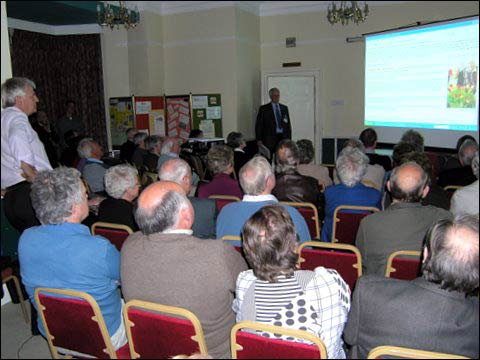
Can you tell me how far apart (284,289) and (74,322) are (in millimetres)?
871

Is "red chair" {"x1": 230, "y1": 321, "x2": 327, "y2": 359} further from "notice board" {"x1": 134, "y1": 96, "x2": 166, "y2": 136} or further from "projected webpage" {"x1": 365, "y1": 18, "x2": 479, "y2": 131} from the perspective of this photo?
"notice board" {"x1": 134, "y1": 96, "x2": 166, "y2": 136}

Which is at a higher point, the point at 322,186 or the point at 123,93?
the point at 123,93

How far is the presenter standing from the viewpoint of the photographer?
8078mm

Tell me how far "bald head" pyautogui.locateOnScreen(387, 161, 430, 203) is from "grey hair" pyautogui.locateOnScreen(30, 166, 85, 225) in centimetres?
166

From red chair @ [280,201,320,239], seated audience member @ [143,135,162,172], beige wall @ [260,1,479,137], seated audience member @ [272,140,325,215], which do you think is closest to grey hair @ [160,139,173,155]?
seated audience member @ [143,135,162,172]

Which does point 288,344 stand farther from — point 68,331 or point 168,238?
point 68,331

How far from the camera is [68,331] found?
6.11 feet

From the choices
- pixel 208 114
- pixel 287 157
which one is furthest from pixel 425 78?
pixel 208 114

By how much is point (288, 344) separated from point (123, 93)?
327 inches

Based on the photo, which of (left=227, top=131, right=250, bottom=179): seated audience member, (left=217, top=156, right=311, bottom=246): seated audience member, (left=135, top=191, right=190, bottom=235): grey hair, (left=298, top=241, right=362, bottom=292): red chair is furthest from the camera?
(left=227, top=131, right=250, bottom=179): seated audience member

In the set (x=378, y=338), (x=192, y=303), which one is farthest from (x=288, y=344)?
(x=192, y=303)

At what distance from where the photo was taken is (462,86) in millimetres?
5730

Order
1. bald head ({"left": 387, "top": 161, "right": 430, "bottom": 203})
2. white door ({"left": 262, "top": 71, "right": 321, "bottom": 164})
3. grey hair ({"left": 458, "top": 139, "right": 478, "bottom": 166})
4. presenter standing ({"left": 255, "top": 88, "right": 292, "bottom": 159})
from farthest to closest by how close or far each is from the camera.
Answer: white door ({"left": 262, "top": 71, "right": 321, "bottom": 164}) < presenter standing ({"left": 255, "top": 88, "right": 292, "bottom": 159}) < grey hair ({"left": 458, "top": 139, "right": 478, "bottom": 166}) < bald head ({"left": 387, "top": 161, "right": 430, "bottom": 203})

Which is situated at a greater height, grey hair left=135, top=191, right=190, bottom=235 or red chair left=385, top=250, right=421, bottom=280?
grey hair left=135, top=191, right=190, bottom=235
